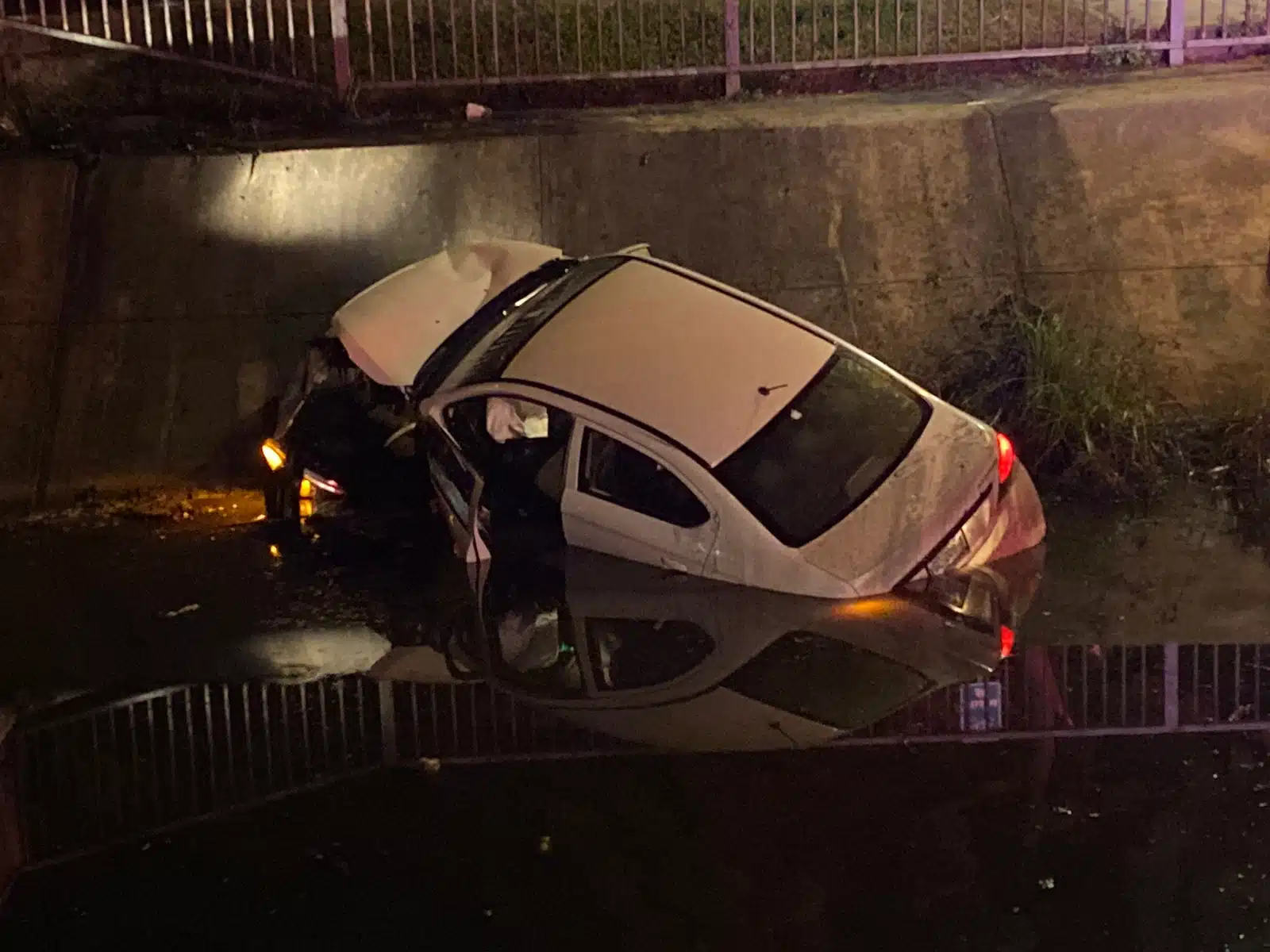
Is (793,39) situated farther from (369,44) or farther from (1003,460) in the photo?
(1003,460)

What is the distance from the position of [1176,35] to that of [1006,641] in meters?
6.58

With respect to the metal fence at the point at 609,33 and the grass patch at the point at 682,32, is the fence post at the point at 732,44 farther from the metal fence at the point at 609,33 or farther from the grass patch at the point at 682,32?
the grass patch at the point at 682,32

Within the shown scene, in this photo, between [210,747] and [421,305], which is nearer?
[210,747]

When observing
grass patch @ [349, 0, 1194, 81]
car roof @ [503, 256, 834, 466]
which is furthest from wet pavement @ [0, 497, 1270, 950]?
grass patch @ [349, 0, 1194, 81]

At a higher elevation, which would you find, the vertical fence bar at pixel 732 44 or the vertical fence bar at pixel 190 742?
the vertical fence bar at pixel 732 44

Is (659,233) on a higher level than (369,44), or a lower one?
lower

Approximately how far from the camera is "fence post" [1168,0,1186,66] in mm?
10710

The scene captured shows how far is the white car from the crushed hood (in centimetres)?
2

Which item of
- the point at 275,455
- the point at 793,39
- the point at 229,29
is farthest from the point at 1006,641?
the point at 229,29

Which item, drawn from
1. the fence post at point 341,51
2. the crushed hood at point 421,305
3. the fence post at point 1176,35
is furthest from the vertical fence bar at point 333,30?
the fence post at point 1176,35

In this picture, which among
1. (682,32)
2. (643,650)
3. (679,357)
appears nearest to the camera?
(643,650)

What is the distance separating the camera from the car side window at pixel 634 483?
21.0 feet

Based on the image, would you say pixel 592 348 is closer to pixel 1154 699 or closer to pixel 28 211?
pixel 1154 699

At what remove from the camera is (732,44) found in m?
10.6
